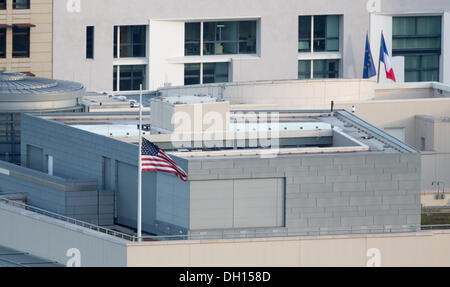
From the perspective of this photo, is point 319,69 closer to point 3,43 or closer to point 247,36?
point 247,36

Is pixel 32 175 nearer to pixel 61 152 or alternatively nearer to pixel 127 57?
pixel 61 152

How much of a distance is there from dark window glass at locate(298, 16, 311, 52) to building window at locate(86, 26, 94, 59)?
17.6 m

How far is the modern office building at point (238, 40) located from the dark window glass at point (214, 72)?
8 cm

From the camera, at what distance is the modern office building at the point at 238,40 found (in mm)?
141000

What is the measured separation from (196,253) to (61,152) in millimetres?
12479

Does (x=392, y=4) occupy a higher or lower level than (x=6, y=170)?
higher

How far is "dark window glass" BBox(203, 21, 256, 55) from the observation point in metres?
147

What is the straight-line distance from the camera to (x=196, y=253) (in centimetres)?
8375

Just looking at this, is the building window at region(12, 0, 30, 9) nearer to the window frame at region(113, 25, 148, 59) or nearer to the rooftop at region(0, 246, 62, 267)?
the window frame at region(113, 25, 148, 59)

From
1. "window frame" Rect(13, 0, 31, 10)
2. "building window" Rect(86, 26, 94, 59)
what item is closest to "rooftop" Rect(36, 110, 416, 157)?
"window frame" Rect(13, 0, 31, 10)

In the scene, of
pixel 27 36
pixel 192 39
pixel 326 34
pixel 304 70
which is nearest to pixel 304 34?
pixel 326 34

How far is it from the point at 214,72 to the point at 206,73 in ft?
2.08
